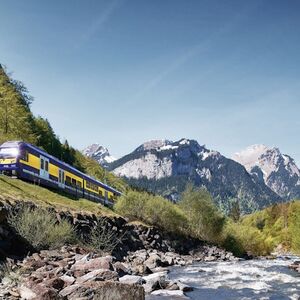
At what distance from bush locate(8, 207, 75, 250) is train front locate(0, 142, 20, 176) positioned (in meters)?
15.0

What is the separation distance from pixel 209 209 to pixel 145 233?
2528 centimetres

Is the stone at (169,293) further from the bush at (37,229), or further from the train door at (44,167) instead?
the train door at (44,167)

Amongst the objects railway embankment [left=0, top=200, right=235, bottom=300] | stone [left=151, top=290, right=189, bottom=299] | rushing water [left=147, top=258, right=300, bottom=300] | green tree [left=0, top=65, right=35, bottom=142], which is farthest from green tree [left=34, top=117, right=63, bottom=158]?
stone [left=151, top=290, right=189, bottom=299]

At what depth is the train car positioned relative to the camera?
49.9 metres

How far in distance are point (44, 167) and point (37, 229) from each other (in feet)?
79.6

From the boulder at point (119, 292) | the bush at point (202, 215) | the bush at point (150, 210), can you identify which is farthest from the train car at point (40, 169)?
the boulder at point (119, 292)

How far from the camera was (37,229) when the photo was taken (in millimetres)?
32531

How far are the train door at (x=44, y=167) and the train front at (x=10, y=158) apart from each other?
5219 millimetres

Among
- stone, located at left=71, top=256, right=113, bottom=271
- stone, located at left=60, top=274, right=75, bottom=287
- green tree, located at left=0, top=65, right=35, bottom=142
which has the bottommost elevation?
stone, located at left=60, top=274, right=75, bottom=287

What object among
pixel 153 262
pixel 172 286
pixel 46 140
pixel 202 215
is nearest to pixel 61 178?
pixel 153 262

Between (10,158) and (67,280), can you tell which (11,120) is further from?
(67,280)

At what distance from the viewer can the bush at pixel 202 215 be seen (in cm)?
8944

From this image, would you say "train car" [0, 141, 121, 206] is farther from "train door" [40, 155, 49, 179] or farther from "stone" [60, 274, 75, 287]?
"stone" [60, 274, 75, 287]

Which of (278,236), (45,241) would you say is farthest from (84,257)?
(278,236)
